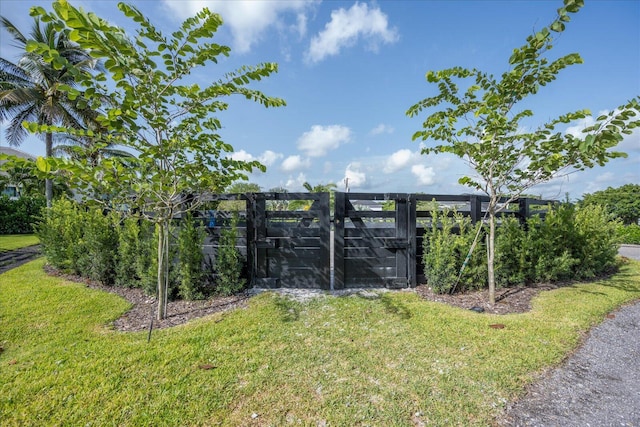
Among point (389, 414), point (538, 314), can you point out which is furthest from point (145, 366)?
point (538, 314)

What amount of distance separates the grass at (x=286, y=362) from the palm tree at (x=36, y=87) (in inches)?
431

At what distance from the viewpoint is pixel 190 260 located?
3.89 m

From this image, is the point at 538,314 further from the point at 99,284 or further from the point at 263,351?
the point at 99,284

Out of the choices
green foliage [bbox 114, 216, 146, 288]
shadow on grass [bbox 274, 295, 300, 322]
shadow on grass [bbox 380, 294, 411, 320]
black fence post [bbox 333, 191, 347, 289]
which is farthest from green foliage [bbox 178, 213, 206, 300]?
shadow on grass [bbox 380, 294, 411, 320]

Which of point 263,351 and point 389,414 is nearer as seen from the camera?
point 389,414

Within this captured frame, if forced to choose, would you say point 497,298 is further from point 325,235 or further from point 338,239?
point 325,235

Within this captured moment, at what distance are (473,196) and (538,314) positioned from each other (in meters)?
1.96

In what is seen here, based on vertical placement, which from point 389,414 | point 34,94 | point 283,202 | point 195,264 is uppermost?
point 34,94

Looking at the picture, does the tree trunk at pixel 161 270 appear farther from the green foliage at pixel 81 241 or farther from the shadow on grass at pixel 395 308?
the shadow on grass at pixel 395 308

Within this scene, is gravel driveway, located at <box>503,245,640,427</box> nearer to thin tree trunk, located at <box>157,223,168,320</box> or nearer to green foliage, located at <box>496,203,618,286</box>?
green foliage, located at <box>496,203,618,286</box>

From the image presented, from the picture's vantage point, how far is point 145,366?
92.7 inches

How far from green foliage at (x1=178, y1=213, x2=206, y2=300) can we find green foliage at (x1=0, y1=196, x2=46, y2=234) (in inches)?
554

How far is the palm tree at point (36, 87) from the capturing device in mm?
10758

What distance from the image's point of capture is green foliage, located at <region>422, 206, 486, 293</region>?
4.19 meters
